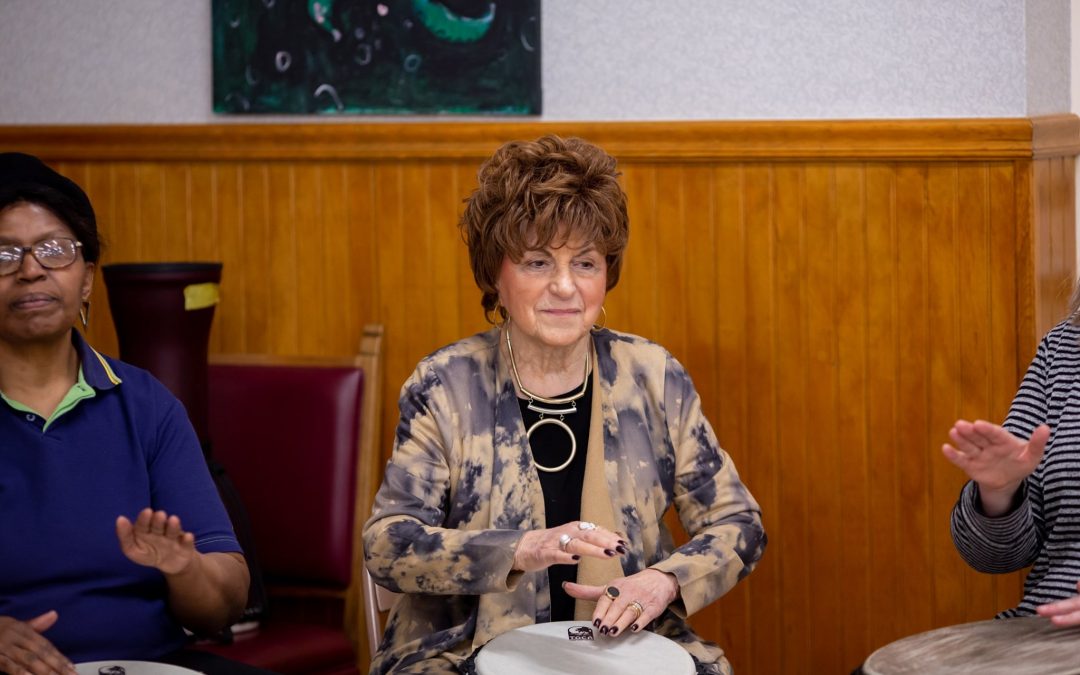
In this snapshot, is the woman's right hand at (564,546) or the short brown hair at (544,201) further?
the short brown hair at (544,201)

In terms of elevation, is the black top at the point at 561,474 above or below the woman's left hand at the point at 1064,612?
above

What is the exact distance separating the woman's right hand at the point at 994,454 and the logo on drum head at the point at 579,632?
0.61 m

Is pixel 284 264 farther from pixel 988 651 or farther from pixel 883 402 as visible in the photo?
pixel 988 651

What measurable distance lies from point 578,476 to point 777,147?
3.85 feet

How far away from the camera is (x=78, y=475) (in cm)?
216

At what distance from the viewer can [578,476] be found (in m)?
2.35

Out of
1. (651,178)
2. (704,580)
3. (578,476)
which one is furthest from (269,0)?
(704,580)

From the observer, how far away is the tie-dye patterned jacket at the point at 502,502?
2.20m

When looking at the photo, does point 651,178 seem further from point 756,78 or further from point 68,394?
point 68,394

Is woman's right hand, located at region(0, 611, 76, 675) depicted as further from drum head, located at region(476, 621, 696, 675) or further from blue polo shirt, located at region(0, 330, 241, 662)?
drum head, located at region(476, 621, 696, 675)

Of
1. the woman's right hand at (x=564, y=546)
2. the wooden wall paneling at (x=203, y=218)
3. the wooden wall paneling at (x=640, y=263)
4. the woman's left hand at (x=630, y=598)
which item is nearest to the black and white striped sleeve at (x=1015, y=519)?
the woman's left hand at (x=630, y=598)

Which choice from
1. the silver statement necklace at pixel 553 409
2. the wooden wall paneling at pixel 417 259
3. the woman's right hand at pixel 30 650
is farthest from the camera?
the wooden wall paneling at pixel 417 259

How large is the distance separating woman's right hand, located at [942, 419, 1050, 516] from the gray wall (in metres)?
1.23

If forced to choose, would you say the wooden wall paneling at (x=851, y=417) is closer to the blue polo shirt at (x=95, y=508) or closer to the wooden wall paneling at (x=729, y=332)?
the wooden wall paneling at (x=729, y=332)
